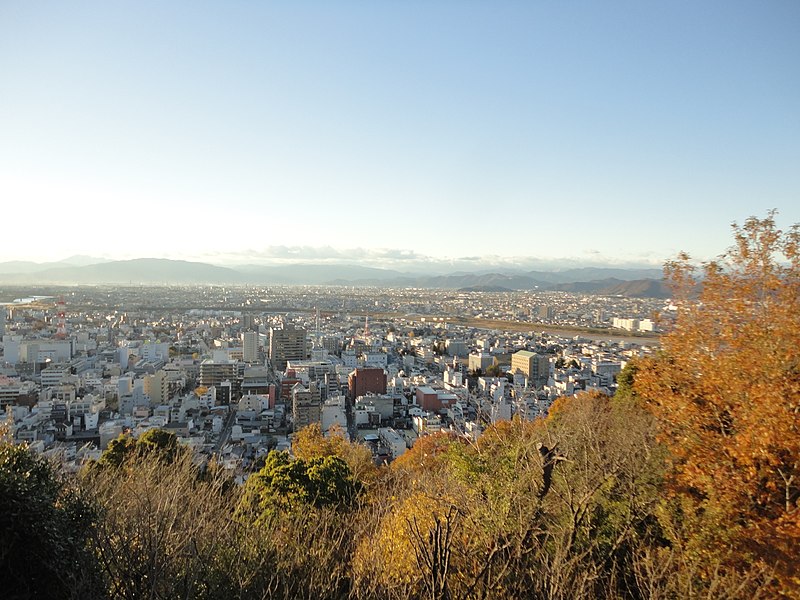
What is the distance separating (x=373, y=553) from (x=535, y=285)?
95805 millimetres

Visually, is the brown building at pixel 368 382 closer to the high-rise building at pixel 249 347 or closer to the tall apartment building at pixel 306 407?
the tall apartment building at pixel 306 407

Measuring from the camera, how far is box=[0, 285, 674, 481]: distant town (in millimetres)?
10562

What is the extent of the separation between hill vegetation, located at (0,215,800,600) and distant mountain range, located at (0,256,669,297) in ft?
194

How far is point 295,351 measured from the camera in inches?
912

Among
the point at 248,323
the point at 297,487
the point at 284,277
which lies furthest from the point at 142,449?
the point at 284,277

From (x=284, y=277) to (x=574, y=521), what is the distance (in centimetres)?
12378

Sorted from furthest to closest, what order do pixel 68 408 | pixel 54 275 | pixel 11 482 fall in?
pixel 54 275
pixel 68 408
pixel 11 482

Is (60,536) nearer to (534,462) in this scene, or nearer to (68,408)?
(534,462)

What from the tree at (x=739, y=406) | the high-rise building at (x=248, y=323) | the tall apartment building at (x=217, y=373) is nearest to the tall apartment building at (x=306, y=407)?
the tall apartment building at (x=217, y=373)

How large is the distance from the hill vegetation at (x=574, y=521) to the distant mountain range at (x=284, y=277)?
2324 inches

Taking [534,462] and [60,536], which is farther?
[534,462]

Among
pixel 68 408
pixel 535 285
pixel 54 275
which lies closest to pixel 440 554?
pixel 68 408

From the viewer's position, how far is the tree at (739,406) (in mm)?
2182

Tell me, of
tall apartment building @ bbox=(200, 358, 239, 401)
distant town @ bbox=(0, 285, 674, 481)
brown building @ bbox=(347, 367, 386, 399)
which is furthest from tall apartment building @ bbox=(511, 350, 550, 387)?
tall apartment building @ bbox=(200, 358, 239, 401)
